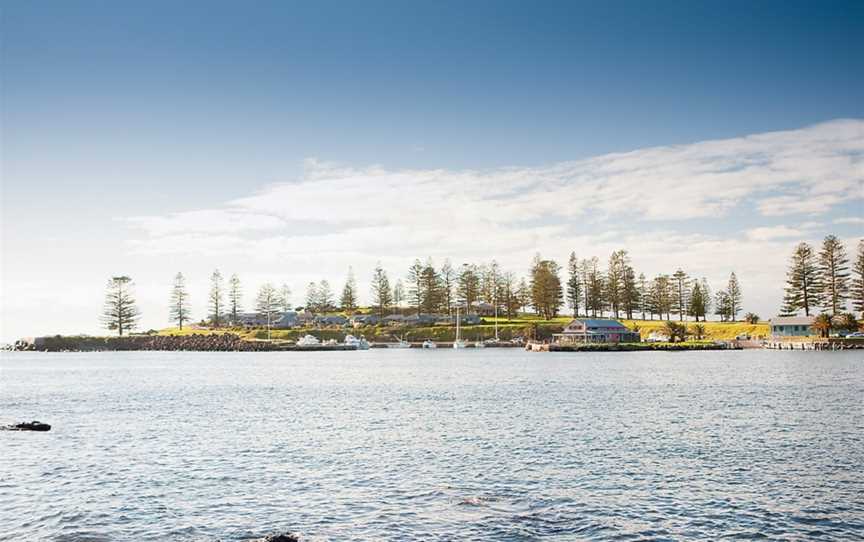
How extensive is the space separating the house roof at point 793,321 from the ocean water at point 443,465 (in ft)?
304

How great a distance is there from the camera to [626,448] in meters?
34.8

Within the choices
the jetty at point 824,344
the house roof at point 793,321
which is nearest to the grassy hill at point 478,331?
the house roof at point 793,321

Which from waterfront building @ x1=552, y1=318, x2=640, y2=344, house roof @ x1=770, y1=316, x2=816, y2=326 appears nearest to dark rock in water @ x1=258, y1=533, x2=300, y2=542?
waterfront building @ x1=552, y1=318, x2=640, y2=344

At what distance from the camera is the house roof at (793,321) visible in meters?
146

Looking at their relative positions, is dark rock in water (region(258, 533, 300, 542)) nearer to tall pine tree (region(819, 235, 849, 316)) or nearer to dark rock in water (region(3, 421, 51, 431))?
dark rock in water (region(3, 421, 51, 431))

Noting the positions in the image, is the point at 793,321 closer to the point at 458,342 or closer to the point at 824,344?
the point at 824,344

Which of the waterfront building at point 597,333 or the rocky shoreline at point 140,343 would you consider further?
the rocky shoreline at point 140,343

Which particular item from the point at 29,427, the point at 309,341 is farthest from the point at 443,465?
the point at 309,341

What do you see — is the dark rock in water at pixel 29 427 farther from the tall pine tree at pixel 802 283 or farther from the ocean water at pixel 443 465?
the tall pine tree at pixel 802 283

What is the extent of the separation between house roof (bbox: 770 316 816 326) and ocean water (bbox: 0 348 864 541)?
304ft

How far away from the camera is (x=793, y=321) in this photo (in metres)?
148

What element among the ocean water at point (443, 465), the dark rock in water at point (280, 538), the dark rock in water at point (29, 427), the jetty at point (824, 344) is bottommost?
the jetty at point (824, 344)

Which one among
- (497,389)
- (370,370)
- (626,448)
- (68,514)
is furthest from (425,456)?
(370,370)

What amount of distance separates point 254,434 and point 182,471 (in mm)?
9996
